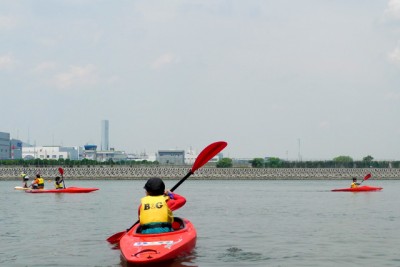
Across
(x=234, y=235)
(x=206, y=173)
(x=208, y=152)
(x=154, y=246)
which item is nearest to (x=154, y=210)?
(x=154, y=246)

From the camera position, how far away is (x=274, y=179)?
122625 mm

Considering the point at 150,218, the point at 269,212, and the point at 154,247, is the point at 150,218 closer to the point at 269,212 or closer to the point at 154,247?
the point at 154,247

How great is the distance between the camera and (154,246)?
15.7 m

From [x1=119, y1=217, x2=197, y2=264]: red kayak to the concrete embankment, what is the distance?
100228mm

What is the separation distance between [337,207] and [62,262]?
2359cm

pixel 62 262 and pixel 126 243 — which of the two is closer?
pixel 126 243

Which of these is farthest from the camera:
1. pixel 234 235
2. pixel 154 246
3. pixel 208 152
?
pixel 234 235

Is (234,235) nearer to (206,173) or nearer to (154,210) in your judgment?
(154,210)

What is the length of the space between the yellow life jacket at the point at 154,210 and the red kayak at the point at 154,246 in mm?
397

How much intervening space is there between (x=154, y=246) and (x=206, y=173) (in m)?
108

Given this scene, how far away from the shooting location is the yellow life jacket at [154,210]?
16.5 meters

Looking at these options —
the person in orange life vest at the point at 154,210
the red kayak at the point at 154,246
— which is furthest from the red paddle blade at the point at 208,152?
the person in orange life vest at the point at 154,210

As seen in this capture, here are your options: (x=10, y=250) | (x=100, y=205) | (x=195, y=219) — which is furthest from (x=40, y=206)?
(x=10, y=250)

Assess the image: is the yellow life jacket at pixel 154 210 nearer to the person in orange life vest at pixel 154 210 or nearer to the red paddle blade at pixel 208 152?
the person in orange life vest at pixel 154 210
